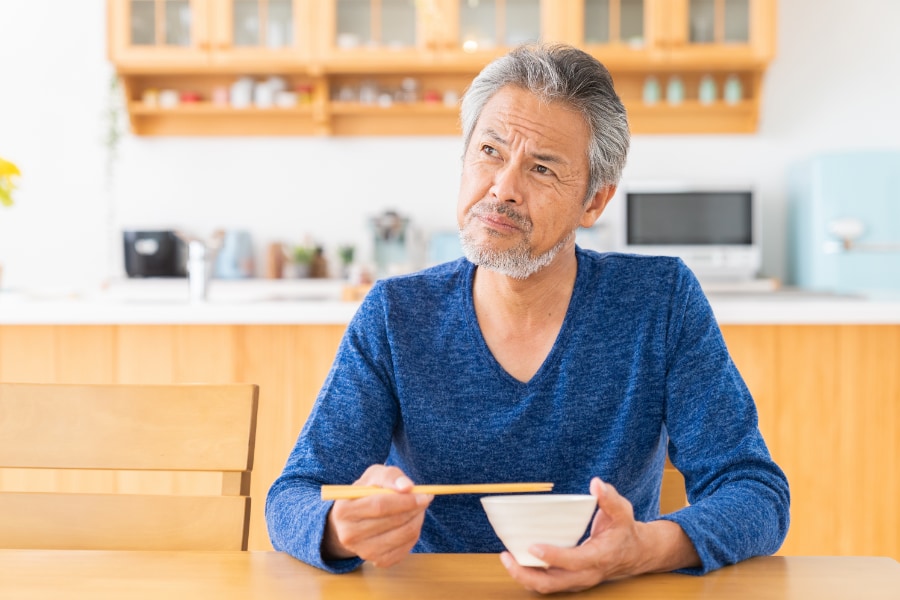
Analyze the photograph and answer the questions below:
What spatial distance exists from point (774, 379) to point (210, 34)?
125 inches

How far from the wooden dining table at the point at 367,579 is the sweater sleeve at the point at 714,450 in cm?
4

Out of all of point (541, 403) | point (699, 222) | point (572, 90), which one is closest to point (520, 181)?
point (572, 90)

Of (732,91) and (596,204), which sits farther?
(732,91)

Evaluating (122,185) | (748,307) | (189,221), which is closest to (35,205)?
(122,185)

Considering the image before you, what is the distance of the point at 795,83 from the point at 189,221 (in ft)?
10.2

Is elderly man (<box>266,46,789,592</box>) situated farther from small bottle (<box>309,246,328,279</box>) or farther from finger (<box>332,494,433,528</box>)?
small bottle (<box>309,246,328,279</box>)

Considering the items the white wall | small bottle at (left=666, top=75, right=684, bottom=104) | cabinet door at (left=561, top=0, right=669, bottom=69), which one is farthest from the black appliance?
small bottle at (left=666, top=75, right=684, bottom=104)

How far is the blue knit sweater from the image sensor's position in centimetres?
112

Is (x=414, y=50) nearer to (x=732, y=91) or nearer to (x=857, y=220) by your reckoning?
(x=732, y=91)

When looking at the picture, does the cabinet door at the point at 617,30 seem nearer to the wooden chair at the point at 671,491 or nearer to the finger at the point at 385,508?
the wooden chair at the point at 671,491

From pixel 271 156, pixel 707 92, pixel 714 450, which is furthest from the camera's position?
pixel 271 156

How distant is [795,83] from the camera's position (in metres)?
4.43

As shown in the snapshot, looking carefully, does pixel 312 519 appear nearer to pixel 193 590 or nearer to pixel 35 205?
pixel 193 590

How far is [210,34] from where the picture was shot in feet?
13.8
